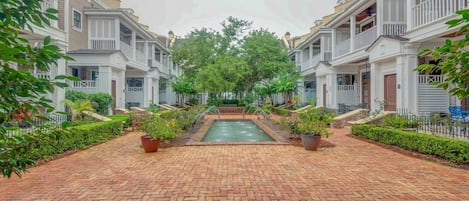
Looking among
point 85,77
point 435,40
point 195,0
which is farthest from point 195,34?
point 435,40

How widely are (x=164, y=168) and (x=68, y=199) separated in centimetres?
231

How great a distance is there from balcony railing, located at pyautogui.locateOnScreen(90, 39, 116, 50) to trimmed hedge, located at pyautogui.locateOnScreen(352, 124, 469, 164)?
15.9 meters

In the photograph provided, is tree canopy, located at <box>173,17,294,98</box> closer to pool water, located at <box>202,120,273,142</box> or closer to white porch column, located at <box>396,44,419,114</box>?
pool water, located at <box>202,120,273,142</box>

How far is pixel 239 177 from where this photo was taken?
6.14 m

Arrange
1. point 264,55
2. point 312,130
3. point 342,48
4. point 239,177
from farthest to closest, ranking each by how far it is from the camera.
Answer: point 264,55
point 342,48
point 312,130
point 239,177

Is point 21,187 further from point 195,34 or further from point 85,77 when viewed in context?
point 195,34

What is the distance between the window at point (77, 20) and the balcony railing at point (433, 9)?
18.2m

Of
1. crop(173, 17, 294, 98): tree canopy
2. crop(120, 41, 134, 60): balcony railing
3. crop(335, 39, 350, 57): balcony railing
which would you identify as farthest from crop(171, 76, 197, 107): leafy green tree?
crop(335, 39, 350, 57): balcony railing

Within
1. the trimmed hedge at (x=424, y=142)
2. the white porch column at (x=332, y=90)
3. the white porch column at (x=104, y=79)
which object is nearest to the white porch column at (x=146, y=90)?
the white porch column at (x=104, y=79)

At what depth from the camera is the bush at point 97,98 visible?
52.9 ft

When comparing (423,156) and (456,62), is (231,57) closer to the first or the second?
(423,156)

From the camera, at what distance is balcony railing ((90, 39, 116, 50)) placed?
768 inches

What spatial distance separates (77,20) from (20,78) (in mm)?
19749

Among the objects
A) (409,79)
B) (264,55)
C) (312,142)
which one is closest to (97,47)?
(264,55)
